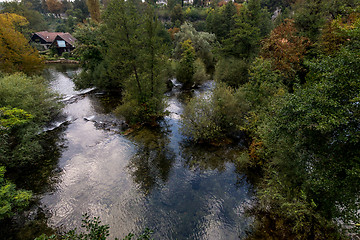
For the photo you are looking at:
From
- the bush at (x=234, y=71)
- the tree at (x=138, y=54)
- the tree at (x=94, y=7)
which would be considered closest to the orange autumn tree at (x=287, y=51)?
the bush at (x=234, y=71)

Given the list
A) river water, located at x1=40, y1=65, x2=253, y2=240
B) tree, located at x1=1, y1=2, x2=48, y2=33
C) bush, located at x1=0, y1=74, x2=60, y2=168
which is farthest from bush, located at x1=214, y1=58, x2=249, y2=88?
tree, located at x1=1, y1=2, x2=48, y2=33

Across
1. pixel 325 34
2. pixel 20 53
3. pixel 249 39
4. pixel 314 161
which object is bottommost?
pixel 20 53

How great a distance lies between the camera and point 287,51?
21203mm

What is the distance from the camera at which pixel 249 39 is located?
27531 mm

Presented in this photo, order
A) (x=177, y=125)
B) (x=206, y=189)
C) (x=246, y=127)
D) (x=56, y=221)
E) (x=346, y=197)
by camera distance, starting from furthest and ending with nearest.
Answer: (x=177, y=125) < (x=246, y=127) < (x=206, y=189) < (x=56, y=221) < (x=346, y=197)

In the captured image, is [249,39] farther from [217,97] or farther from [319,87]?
[319,87]

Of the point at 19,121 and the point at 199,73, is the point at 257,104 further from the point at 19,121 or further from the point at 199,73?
the point at 19,121

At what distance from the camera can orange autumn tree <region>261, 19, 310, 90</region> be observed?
2111 cm

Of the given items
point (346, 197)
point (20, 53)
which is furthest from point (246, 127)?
point (20, 53)

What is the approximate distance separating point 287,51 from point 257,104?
341 inches

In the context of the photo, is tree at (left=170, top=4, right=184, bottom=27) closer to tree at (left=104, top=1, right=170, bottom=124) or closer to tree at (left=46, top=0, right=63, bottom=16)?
tree at (left=104, top=1, right=170, bottom=124)

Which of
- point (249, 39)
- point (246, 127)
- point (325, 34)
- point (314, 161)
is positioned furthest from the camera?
point (249, 39)

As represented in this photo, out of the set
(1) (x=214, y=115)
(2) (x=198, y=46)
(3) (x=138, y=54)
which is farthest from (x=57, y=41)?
(1) (x=214, y=115)

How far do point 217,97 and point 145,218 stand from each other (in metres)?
13.4
